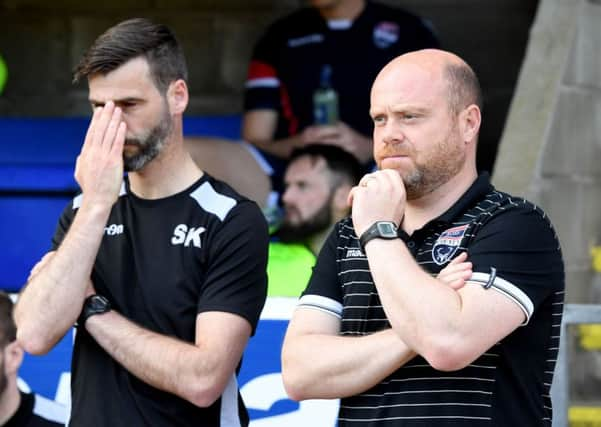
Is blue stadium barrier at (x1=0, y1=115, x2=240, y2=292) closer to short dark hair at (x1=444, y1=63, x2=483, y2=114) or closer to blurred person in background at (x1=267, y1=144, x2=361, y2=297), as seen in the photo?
blurred person in background at (x1=267, y1=144, x2=361, y2=297)

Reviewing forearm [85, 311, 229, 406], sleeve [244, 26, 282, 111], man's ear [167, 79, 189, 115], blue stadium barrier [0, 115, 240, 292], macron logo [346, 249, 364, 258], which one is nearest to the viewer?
macron logo [346, 249, 364, 258]

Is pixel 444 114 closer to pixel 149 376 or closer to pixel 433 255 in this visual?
pixel 433 255

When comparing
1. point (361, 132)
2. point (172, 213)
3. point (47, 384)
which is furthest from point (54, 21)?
point (172, 213)

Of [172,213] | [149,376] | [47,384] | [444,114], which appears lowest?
[47,384]

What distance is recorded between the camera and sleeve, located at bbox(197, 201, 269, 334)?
3.13 metres

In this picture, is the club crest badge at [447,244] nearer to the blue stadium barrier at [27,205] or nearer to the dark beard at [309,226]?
the dark beard at [309,226]

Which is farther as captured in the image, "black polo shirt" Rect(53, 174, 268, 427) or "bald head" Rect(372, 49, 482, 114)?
"black polo shirt" Rect(53, 174, 268, 427)

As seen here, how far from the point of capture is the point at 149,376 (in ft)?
10.1

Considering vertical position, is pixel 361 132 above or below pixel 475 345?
below

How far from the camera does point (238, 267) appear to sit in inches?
126

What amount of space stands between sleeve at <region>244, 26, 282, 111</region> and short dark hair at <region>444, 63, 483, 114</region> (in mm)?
3950

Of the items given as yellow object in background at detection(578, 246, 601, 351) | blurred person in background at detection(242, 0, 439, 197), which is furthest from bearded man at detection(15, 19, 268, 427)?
blurred person in background at detection(242, 0, 439, 197)

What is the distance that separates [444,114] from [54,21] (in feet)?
18.5

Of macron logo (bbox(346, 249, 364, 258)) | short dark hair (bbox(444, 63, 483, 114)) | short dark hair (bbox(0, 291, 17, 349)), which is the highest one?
short dark hair (bbox(444, 63, 483, 114))
